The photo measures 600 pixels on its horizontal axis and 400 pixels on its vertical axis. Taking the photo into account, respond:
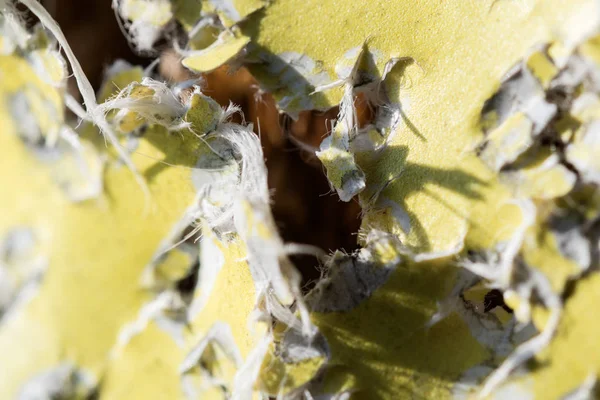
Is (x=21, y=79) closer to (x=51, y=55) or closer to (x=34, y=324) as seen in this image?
(x=51, y=55)

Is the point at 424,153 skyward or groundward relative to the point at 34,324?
skyward

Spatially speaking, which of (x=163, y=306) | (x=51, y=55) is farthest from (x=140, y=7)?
(x=163, y=306)

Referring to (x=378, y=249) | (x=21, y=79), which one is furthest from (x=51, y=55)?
(x=378, y=249)

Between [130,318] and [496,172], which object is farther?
[130,318]

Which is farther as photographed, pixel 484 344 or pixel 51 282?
pixel 51 282

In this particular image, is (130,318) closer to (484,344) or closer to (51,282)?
(51,282)

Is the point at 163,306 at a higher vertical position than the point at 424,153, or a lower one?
lower
